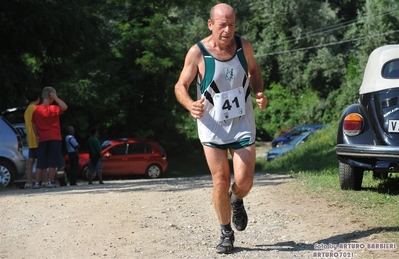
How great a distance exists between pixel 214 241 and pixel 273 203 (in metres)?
2.26

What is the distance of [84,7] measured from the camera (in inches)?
978

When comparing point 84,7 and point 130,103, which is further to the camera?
point 130,103

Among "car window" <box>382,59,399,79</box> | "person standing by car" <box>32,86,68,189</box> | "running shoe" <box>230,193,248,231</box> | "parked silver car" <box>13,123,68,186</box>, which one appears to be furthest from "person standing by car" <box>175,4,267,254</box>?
"parked silver car" <box>13,123,68,186</box>

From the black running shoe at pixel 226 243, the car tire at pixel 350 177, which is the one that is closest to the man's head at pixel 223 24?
the black running shoe at pixel 226 243

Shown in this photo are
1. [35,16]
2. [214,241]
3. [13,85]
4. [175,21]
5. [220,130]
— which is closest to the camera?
[220,130]

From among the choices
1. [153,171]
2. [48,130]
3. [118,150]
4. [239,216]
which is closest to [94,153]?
[48,130]

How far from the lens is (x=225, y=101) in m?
6.92

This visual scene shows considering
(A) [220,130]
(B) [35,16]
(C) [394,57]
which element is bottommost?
(A) [220,130]

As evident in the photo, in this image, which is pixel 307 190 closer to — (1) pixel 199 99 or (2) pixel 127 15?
(1) pixel 199 99

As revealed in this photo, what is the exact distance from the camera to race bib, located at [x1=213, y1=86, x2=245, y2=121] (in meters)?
6.93

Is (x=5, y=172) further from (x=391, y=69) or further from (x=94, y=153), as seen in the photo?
(x=391, y=69)

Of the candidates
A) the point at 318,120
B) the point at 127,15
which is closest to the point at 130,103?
the point at 127,15

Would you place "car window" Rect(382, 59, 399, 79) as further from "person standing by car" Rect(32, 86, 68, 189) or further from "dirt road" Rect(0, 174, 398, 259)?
"person standing by car" Rect(32, 86, 68, 189)

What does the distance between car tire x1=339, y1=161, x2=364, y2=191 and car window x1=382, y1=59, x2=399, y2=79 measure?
4.17 ft
